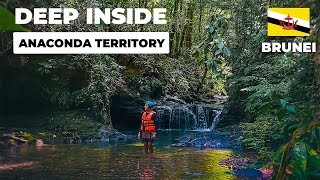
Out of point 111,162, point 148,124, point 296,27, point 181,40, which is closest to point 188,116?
point 181,40

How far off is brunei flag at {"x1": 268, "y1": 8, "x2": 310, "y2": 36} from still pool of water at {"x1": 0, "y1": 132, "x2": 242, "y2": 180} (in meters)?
2.93

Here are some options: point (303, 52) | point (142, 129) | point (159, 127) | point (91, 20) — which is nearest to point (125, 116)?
point (159, 127)

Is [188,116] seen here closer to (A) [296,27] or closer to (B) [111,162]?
(B) [111,162]

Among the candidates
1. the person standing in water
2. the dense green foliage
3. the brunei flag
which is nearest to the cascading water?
the dense green foliage

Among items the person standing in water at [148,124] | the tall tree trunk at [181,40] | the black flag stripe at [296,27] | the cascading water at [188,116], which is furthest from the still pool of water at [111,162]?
the tall tree trunk at [181,40]

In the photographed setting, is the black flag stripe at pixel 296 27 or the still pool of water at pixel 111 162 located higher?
the black flag stripe at pixel 296 27

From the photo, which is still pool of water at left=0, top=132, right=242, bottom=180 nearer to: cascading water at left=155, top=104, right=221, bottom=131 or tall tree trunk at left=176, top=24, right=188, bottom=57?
cascading water at left=155, top=104, right=221, bottom=131

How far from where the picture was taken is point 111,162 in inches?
366

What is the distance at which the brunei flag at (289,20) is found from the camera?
205 inches

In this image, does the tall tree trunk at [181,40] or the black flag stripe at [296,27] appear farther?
the tall tree trunk at [181,40]

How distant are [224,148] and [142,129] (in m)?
3.07

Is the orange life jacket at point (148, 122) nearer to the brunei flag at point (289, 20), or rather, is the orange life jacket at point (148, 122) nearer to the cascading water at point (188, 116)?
the brunei flag at point (289, 20)

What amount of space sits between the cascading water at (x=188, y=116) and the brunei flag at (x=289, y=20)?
11905 mm

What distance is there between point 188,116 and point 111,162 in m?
9.61
